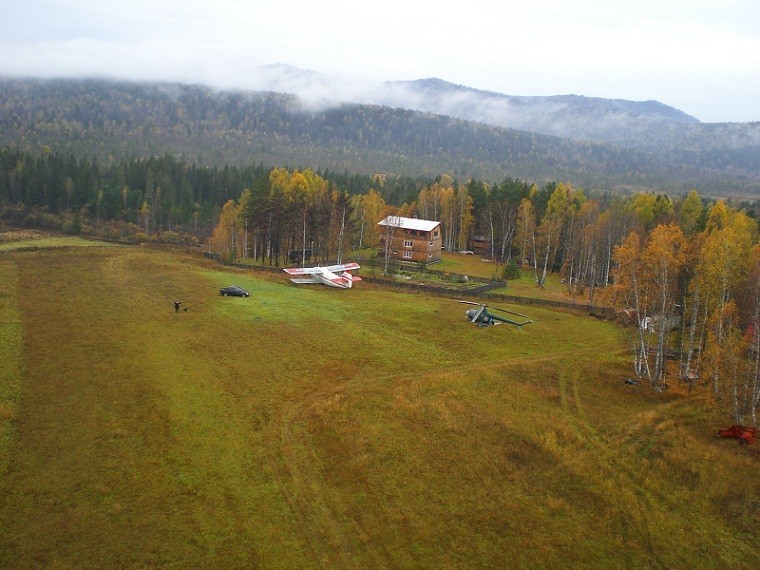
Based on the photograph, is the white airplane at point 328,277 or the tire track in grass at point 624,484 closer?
the tire track in grass at point 624,484

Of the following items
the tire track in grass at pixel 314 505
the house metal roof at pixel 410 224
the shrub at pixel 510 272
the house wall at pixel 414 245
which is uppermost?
the house metal roof at pixel 410 224

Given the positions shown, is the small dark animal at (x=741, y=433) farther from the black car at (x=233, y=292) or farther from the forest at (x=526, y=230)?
the black car at (x=233, y=292)

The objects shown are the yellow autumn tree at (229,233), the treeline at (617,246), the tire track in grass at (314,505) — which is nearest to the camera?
the tire track in grass at (314,505)

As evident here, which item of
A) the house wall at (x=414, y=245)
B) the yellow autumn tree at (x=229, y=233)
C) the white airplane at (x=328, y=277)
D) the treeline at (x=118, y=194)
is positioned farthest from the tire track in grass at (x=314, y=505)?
the treeline at (x=118, y=194)

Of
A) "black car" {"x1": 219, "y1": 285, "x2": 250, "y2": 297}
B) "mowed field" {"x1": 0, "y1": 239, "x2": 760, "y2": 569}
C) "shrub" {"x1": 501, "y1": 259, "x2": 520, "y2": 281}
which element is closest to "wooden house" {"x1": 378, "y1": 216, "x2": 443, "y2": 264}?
"shrub" {"x1": 501, "y1": 259, "x2": 520, "y2": 281}

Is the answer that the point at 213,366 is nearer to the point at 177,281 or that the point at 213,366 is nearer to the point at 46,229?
the point at 177,281

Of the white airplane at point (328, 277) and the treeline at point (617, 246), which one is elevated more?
the treeline at point (617, 246)

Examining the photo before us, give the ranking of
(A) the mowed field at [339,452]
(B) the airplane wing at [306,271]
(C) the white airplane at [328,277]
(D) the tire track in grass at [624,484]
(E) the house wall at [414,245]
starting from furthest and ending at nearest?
(E) the house wall at [414,245] < (B) the airplane wing at [306,271] < (C) the white airplane at [328,277] < (D) the tire track in grass at [624,484] < (A) the mowed field at [339,452]

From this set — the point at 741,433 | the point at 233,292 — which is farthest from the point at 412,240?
the point at 741,433

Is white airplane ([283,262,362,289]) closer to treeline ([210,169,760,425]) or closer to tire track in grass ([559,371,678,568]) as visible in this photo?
treeline ([210,169,760,425])
